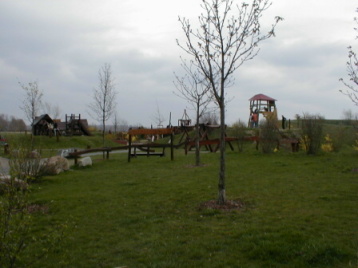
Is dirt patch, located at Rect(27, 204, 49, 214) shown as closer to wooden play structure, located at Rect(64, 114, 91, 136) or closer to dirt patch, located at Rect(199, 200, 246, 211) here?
dirt patch, located at Rect(199, 200, 246, 211)

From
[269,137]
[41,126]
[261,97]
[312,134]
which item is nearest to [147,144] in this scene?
[269,137]

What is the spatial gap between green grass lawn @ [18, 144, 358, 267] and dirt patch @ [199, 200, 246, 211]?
130 mm

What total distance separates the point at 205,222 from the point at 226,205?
108cm

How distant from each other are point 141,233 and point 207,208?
171 cm

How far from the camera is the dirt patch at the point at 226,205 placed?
22.7ft

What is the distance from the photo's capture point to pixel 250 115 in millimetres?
39812

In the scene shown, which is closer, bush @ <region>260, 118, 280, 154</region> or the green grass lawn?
the green grass lawn

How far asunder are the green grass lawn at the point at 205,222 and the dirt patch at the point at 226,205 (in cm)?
13

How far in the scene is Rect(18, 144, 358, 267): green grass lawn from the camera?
4516 millimetres

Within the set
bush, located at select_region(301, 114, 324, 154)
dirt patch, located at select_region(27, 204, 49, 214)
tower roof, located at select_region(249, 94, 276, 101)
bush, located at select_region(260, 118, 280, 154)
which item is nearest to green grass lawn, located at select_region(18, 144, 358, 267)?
dirt patch, located at select_region(27, 204, 49, 214)

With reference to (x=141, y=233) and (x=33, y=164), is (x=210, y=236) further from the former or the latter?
(x=33, y=164)

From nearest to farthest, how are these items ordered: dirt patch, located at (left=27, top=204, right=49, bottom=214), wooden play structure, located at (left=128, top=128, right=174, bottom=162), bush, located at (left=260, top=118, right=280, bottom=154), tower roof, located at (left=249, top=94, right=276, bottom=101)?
dirt patch, located at (left=27, top=204, right=49, bottom=214), bush, located at (left=260, top=118, right=280, bottom=154), wooden play structure, located at (left=128, top=128, right=174, bottom=162), tower roof, located at (left=249, top=94, right=276, bottom=101)

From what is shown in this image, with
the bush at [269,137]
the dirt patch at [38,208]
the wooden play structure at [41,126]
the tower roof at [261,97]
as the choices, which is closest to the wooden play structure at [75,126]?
the wooden play structure at [41,126]

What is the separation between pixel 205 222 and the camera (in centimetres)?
612
